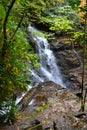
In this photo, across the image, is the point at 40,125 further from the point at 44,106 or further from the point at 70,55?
the point at 70,55

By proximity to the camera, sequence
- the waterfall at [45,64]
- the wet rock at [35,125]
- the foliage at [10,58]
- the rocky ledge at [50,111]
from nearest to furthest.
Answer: the rocky ledge at [50,111], the wet rock at [35,125], the foliage at [10,58], the waterfall at [45,64]

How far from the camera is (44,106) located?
8.70 metres

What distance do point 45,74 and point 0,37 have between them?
793cm

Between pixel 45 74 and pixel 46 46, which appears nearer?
pixel 45 74

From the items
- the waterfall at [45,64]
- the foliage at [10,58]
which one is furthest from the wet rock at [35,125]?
the waterfall at [45,64]

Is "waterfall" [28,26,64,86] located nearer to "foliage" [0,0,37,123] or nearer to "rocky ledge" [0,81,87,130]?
"rocky ledge" [0,81,87,130]

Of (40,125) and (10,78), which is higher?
(10,78)

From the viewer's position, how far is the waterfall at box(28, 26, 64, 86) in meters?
14.6

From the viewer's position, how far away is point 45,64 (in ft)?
51.0

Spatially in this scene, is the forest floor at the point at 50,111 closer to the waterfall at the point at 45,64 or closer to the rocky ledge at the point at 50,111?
the rocky ledge at the point at 50,111

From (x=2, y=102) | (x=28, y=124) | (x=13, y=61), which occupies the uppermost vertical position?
(x=13, y=61)

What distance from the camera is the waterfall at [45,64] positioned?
48.0 ft

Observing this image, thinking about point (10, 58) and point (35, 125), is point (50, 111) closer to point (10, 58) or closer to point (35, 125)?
point (35, 125)

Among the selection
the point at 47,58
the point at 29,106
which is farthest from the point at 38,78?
the point at 29,106
